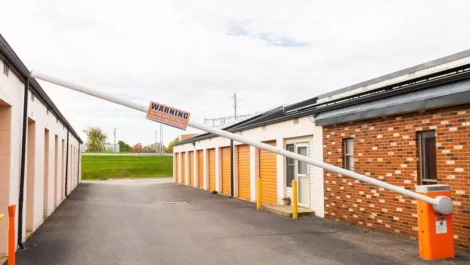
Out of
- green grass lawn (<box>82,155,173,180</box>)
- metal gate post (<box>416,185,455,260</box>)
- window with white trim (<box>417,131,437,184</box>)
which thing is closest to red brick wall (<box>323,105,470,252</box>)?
window with white trim (<box>417,131,437,184</box>)

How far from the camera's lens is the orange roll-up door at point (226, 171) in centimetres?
2227

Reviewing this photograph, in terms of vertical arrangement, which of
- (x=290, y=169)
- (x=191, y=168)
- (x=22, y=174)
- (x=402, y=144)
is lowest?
(x=191, y=168)

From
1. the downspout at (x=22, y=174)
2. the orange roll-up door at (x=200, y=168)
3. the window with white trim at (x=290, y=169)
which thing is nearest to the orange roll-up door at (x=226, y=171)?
the orange roll-up door at (x=200, y=168)

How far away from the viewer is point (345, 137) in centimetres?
1161

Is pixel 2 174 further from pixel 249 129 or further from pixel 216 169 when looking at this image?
pixel 216 169

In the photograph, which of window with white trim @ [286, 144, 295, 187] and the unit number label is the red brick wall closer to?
the unit number label

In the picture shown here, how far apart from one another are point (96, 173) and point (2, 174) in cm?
4325

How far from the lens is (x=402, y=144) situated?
955 cm

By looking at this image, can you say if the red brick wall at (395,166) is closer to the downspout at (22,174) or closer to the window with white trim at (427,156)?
the window with white trim at (427,156)

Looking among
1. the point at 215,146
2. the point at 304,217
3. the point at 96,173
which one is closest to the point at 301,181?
the point at 304,217

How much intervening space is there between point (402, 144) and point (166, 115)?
5633 millimetres

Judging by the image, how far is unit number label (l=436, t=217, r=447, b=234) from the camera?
23.8 feet

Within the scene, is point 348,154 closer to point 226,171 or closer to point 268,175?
point 268,175

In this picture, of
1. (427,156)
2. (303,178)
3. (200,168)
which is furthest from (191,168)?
(427,156)
